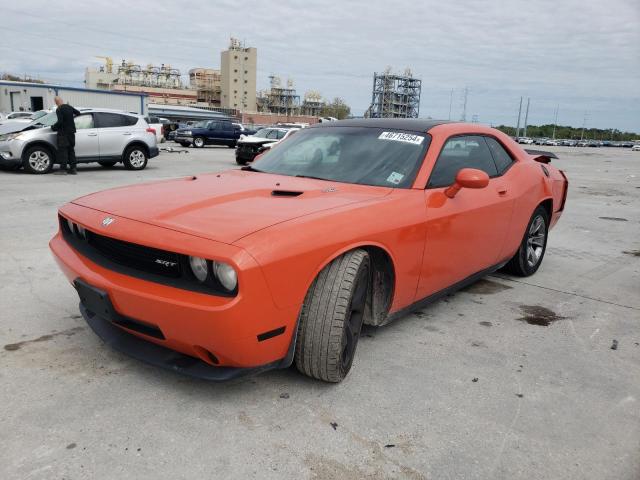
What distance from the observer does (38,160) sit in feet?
38.5

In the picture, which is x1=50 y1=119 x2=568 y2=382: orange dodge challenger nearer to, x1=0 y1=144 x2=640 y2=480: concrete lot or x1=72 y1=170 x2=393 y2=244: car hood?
x1=72 y1=170 x2=393 y2=244: car hood

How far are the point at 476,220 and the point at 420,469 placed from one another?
197 centimetres

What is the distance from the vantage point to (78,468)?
2047 millimetres

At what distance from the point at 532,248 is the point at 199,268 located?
371 cm

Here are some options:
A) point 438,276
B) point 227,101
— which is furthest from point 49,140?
point 227,101

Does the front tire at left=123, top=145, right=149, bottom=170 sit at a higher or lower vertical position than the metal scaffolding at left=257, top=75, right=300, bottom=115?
lower

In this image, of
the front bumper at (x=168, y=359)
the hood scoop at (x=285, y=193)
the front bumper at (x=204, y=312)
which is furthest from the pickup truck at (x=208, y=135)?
the front bumper at (x=204, y=312)

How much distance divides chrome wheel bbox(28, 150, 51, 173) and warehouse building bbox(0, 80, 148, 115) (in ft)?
70.0

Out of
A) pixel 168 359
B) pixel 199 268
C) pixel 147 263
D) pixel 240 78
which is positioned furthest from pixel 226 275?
pixel 240 78

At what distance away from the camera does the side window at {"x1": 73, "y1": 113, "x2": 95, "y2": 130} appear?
12352 mm

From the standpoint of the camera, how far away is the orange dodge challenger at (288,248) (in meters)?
2.28

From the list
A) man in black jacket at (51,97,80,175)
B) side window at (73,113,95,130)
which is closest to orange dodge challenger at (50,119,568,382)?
man in black jacket at (51,97,80,175)

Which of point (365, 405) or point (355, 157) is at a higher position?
point (355, 157)

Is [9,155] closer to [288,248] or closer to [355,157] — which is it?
[355,157]
